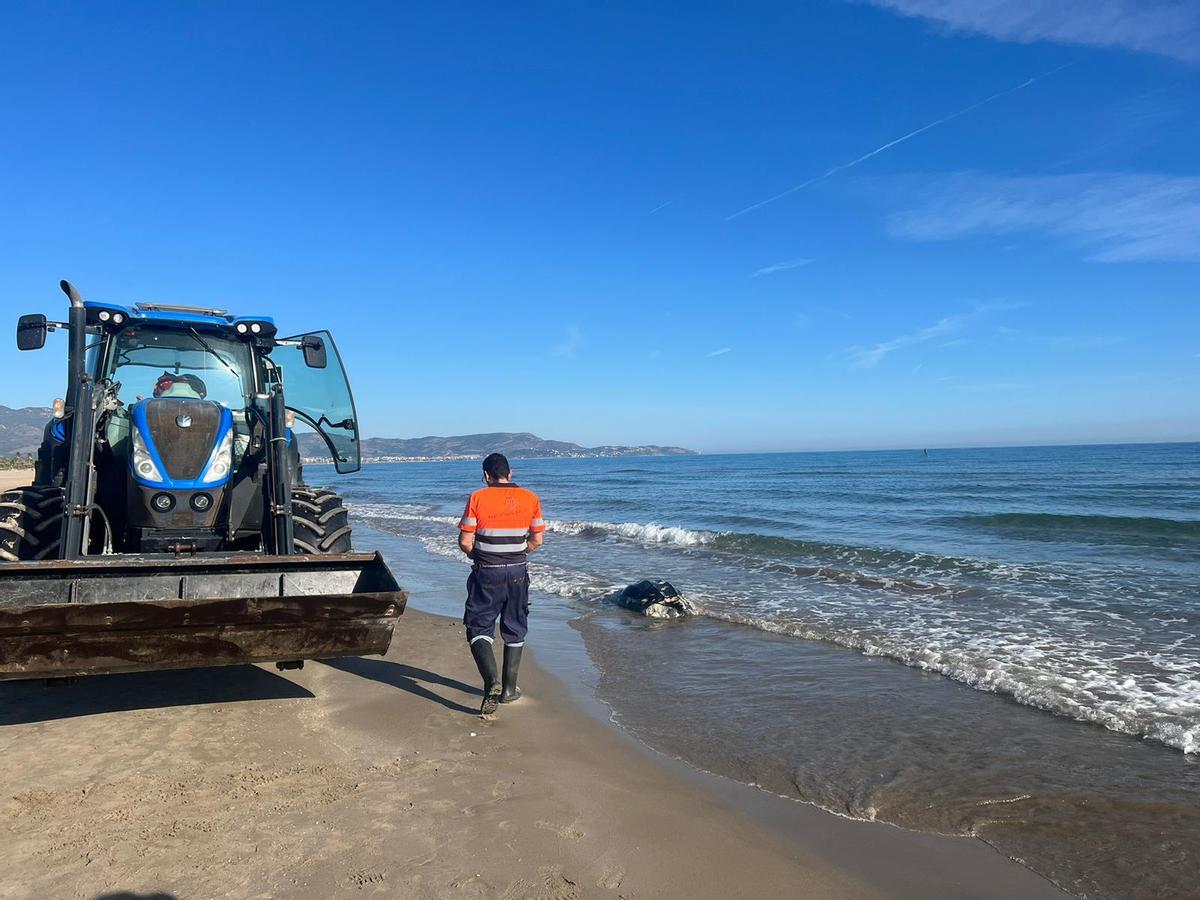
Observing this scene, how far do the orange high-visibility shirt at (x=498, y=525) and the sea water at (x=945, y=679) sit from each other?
161 cm

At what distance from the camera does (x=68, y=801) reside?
3480 millimetres

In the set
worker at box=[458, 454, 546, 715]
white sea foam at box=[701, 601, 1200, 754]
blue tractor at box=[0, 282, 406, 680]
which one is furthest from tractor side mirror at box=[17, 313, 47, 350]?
white sea foam at box=[701, 601, 1200, 754]

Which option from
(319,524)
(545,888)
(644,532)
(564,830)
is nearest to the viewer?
(545,888)

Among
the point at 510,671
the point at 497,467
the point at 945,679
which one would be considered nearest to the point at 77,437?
the point at 497,467

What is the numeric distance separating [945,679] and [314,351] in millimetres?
6090

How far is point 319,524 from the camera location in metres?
5.68

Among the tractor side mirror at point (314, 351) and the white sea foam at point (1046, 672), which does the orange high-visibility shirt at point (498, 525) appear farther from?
the white sea foam at point (1046, 672)

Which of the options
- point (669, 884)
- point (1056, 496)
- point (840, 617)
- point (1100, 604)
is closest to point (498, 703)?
point (669, 884)

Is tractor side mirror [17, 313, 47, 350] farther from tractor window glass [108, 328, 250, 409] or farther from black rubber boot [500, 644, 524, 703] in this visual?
black rubber boot [500, 644, 524, 703]

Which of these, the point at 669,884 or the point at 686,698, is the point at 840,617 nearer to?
the point at 686,698

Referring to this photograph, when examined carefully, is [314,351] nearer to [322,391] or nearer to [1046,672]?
[322,391]

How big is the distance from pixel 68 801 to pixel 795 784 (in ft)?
12.2

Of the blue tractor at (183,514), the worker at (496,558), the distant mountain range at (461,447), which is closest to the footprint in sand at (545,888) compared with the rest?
the blue tractor at (183,514)

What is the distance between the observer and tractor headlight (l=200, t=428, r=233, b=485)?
16.8 feet
